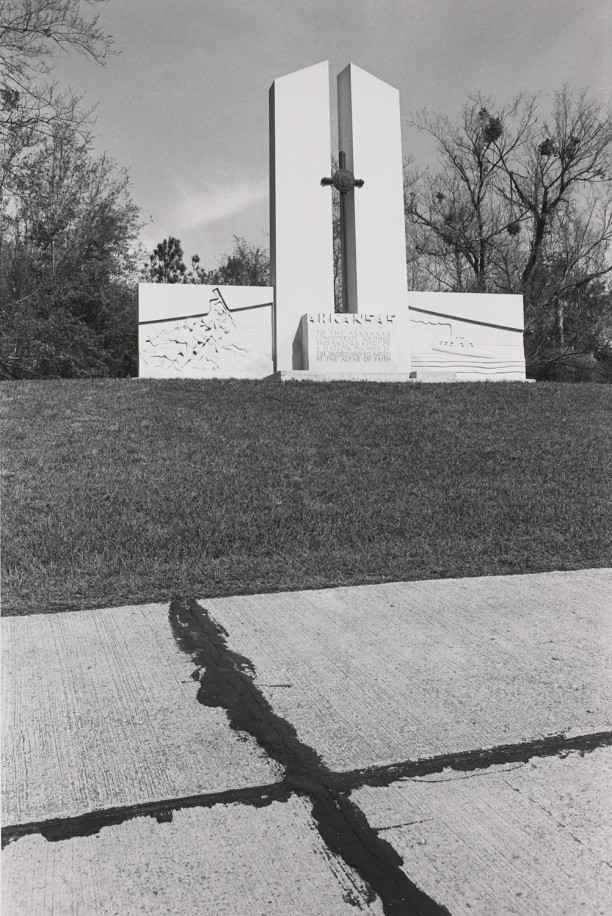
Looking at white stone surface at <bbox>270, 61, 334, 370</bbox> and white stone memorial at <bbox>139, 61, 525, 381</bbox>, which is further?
white stone surface at <bbox>270, 61, 334, 370</bbox>

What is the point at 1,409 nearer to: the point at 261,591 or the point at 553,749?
the point at 261,591

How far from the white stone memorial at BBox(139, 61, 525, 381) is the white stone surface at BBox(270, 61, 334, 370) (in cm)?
2

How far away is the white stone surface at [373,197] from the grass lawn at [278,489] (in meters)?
3.93

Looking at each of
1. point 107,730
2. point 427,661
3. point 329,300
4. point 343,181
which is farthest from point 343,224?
point 107,730

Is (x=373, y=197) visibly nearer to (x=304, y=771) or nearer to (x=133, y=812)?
(x=304, y=771)

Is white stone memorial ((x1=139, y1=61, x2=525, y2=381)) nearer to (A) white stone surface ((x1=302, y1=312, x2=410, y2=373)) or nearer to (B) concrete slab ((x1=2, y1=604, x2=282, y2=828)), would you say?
(A) white stone surface ((x1=302, y1=312, x2=410, y2=373))

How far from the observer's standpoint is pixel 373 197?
46.3ft

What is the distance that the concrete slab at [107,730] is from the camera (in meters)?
2.04

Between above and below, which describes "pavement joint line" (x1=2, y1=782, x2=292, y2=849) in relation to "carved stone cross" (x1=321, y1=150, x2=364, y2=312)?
below

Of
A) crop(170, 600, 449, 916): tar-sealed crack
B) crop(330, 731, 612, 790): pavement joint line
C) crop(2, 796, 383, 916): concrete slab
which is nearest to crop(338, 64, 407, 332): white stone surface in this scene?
crop(170, 600, 449, 916): tar-sealed crack

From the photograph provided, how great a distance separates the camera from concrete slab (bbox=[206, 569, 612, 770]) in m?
2.39

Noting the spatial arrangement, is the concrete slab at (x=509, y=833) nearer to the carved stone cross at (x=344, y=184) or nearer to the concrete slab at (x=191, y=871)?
the concrete slab at (x=191, y=871)

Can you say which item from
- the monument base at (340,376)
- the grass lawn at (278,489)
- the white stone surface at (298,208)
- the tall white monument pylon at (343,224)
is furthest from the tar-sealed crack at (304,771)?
the white stone surface at (298,208)

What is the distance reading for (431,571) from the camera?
4738mm
